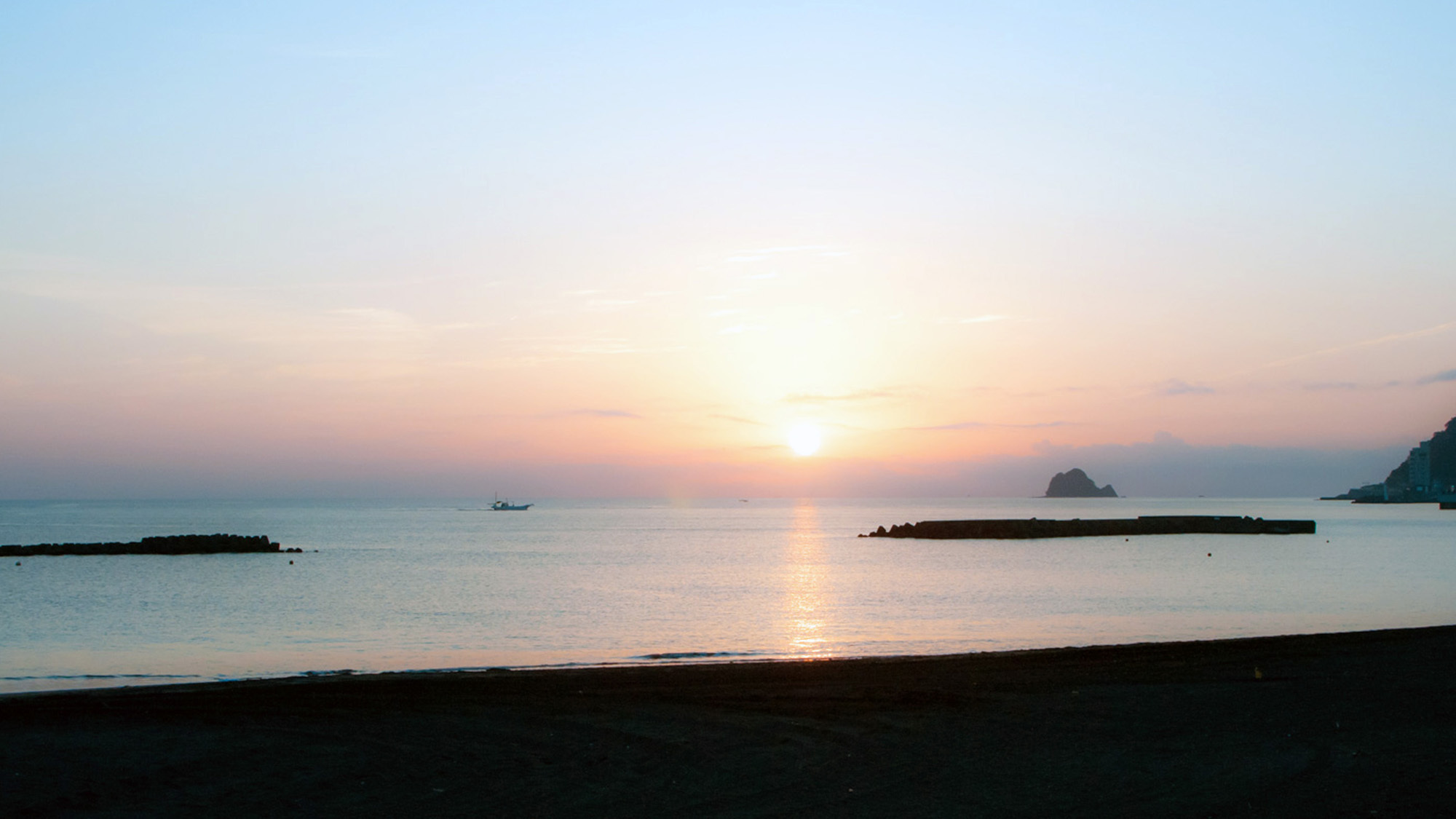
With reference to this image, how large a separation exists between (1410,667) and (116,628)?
36096 millimetres

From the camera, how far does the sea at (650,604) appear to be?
90.6ft

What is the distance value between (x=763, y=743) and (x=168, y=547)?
84.4 m

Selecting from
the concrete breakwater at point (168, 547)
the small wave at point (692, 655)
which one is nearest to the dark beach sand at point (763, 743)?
the small wave at point (692, 655)

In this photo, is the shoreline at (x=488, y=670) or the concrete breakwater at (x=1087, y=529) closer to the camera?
the shoreline at (x=488, y=670)

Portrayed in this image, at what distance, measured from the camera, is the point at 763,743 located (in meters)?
13.9

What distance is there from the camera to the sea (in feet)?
90.6

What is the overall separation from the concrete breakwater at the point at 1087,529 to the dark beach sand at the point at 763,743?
9406 cm

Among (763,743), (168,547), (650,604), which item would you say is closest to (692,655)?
(763,743)

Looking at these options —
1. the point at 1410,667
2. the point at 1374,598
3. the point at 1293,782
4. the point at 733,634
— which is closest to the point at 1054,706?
the point at 1293,782

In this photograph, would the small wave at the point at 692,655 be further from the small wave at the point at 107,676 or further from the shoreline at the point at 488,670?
the small wave at the point at 107,676

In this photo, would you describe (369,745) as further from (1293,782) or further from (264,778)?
(1293,782)

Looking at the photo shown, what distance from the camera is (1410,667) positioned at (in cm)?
2027

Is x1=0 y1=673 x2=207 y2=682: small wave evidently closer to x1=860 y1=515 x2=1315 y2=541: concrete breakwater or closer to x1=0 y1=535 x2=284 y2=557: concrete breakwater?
x1=0 y1=535 x2=284 y2=557: concrete breakwater

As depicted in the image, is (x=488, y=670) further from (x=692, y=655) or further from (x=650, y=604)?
(x=650, y=604)
